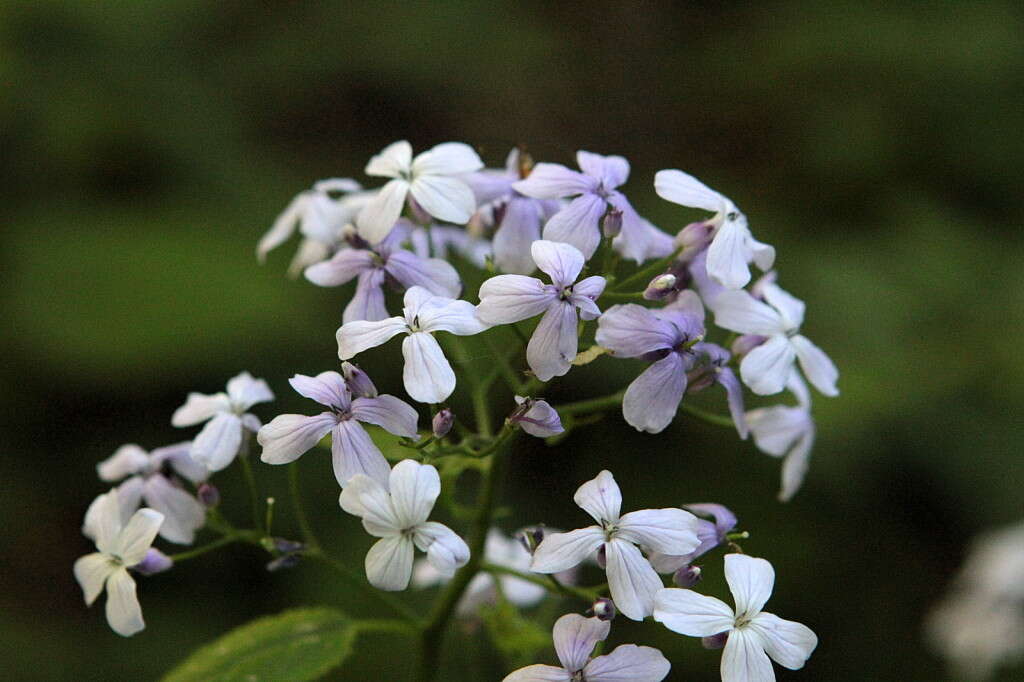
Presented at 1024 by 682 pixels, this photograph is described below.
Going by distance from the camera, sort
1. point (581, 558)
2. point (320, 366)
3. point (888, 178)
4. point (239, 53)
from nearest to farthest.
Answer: point (581, 558) < point (320, 366) < point (888, 178) < point (239, 53)

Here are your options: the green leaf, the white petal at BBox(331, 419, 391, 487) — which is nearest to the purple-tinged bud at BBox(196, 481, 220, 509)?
the green leaf

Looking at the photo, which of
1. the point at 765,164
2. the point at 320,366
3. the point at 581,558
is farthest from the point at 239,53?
the point at 581,558

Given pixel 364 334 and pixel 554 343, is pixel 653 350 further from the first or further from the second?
pixel 364 334

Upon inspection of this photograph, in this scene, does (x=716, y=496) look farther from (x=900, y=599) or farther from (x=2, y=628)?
(x=2, y=628)

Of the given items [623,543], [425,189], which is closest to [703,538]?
[623,543]

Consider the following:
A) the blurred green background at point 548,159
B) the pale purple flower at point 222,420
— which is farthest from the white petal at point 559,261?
the blurred green background at point 548,159

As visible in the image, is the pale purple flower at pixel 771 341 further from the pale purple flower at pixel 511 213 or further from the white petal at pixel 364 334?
the white petal at pixel 364 334
